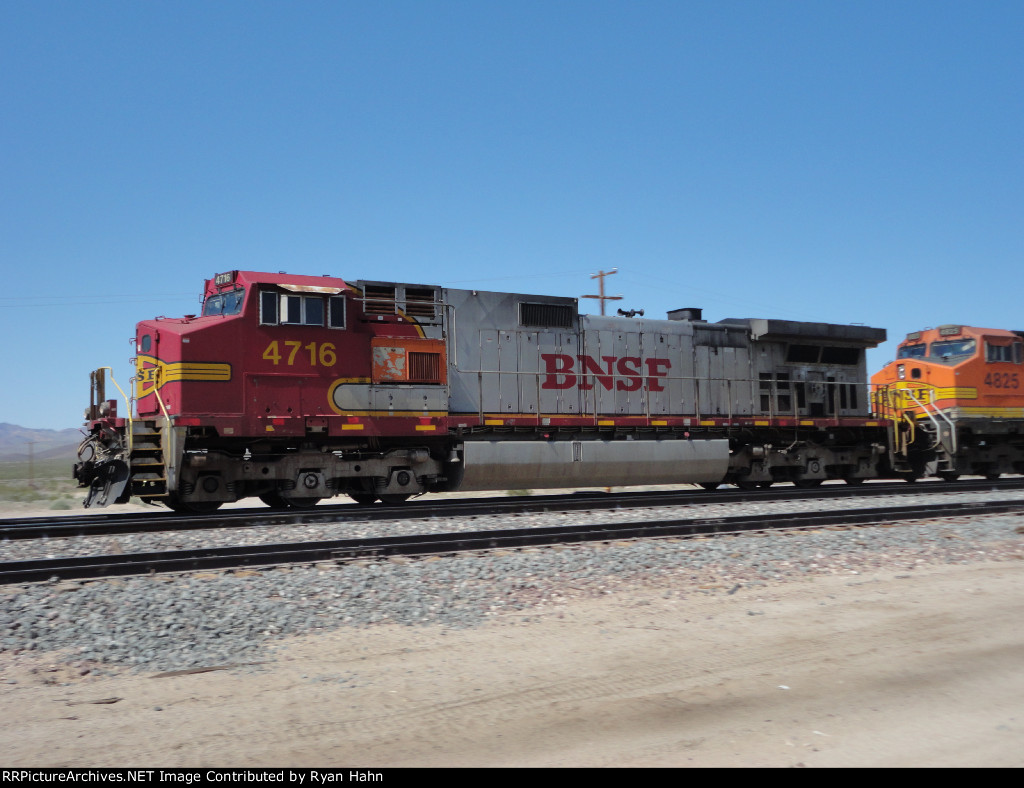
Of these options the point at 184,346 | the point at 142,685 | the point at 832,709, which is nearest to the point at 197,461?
the point at 184,346

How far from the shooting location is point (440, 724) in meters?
3.98

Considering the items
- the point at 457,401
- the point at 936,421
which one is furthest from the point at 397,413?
the point at 936,421

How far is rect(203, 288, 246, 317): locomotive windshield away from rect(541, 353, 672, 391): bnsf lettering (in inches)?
220

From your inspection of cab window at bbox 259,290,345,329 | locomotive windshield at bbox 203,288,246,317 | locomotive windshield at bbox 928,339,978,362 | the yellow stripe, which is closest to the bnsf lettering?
the yellow stripe

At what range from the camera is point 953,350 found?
813 inches

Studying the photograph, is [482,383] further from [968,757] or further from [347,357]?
[968,757]

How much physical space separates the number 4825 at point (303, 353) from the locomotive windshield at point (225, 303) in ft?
2.52

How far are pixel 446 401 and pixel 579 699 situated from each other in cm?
989

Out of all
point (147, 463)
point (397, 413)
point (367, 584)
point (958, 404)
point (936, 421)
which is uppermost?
point (958, 404)

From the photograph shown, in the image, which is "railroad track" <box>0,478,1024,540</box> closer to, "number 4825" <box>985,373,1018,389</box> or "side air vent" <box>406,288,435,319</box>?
"side air vent" <box>406,288,435,319</box>

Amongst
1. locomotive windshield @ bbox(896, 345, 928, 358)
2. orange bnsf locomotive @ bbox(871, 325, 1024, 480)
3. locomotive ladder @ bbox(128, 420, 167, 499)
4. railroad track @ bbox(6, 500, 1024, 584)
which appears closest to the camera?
railroad track @ bbox(6, 500, 1024, 584)

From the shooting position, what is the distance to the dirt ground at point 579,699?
362 cm

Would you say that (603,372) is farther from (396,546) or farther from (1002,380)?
(1002,380)

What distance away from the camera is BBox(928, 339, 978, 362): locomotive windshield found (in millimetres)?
20381
